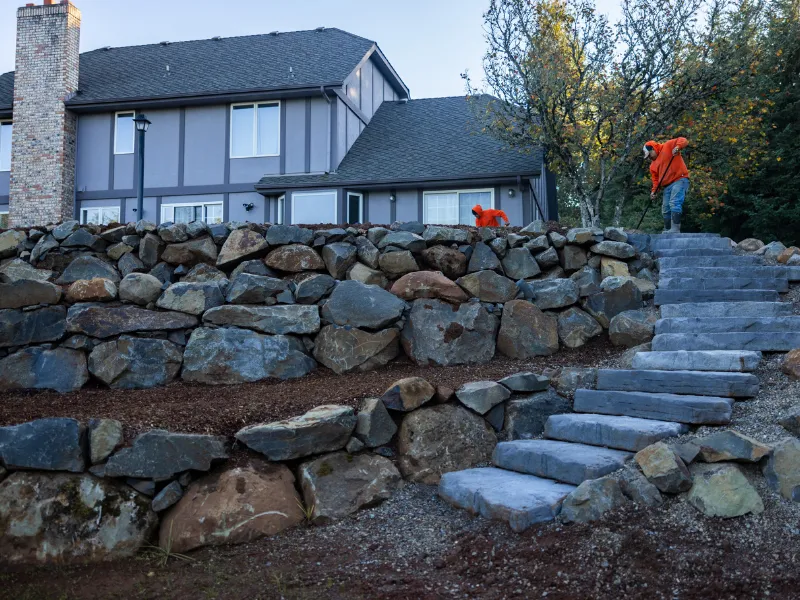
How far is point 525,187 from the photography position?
46.9ft

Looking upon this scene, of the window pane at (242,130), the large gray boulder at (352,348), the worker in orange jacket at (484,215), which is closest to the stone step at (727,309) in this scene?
the large gray boulder at (352,348)

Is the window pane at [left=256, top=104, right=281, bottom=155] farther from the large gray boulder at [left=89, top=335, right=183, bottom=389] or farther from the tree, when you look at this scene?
the large gray boulder at [left=89, top=335, right=183, bottom=389]

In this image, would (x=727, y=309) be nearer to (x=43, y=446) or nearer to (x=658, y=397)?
(x=658, y=397)

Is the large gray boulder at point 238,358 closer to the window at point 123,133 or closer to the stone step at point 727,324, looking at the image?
the stone step at point 727,324

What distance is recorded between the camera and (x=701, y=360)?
16.2 feet

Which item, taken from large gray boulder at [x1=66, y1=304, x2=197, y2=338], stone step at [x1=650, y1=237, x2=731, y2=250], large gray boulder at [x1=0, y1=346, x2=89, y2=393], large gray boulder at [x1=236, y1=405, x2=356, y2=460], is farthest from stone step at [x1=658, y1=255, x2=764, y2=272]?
large gray boulder at [x1=0, y1=346, x2=89, y2=393]

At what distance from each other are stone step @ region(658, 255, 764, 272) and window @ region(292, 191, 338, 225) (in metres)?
8.48

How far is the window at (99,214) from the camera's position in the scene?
1574cm

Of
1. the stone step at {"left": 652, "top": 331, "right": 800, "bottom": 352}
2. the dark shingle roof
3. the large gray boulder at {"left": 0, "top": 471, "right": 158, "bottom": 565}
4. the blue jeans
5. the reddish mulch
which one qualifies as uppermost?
the dark shingle roof

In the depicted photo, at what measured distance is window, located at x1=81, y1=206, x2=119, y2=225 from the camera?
51.6 ft

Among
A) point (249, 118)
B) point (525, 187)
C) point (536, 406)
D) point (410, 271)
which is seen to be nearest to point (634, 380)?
point (536, 406)

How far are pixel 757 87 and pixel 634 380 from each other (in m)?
13.0

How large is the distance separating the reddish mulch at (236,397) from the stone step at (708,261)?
5.18 ft

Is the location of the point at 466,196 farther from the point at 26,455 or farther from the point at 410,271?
the point at 26,455
